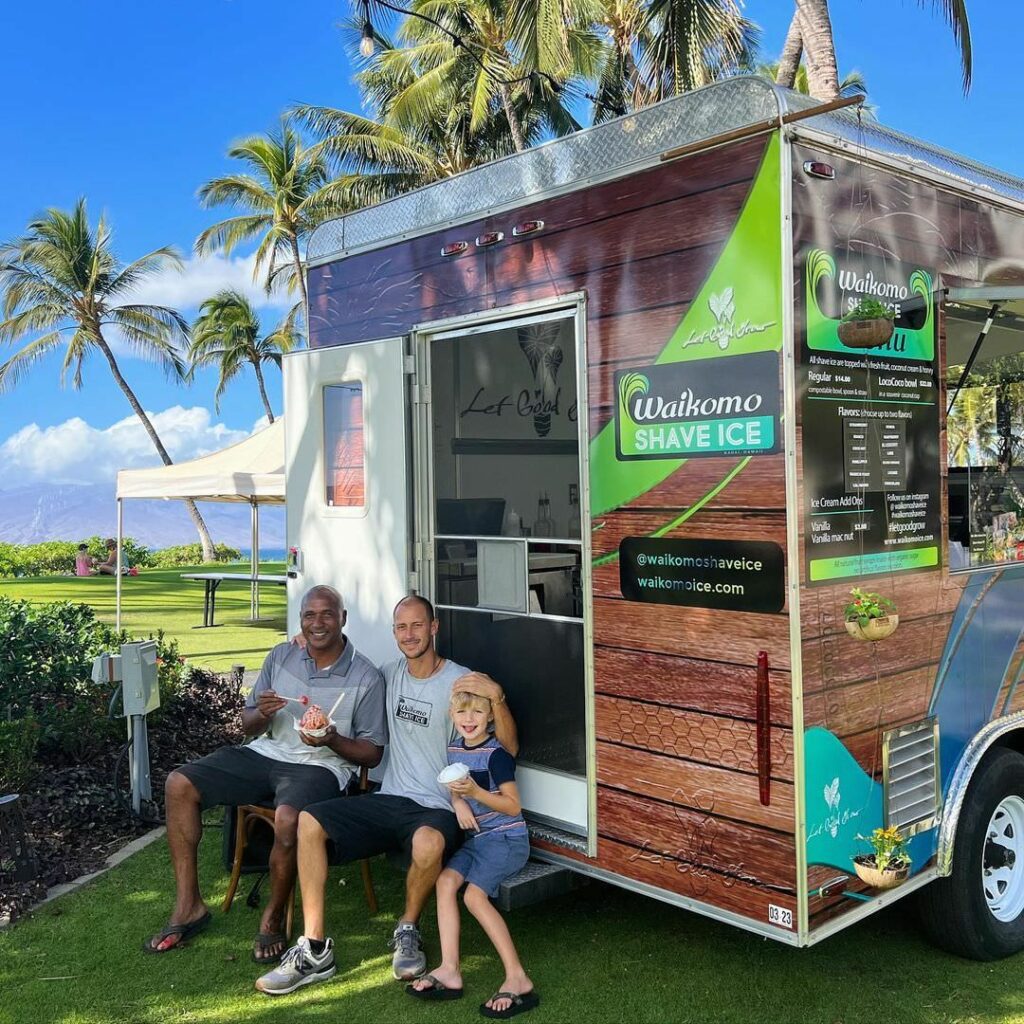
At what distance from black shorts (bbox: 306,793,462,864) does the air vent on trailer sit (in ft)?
4.53

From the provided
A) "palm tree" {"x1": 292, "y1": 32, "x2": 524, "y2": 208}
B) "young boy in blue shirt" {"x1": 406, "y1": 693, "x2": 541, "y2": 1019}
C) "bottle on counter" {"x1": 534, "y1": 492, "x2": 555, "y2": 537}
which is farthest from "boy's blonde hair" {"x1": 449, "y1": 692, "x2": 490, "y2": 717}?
"palm tree" {"x1": 292, "y1": 32, "x2": 524, "y2": 208}

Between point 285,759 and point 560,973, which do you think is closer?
point 560,973

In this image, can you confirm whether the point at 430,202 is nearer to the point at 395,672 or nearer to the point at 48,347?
the point at 395,672

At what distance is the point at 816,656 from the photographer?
2.80m

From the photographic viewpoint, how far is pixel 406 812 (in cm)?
352

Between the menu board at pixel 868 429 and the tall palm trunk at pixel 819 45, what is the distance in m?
4.76

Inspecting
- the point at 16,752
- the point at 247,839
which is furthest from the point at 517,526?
the point at 16,752

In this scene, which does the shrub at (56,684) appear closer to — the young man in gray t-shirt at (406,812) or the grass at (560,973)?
the grass at (560,973)

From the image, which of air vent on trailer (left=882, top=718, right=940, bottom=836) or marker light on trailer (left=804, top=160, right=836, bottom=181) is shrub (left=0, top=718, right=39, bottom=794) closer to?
air vent on trailer (left=882, top=718, right=940, bottom=836)

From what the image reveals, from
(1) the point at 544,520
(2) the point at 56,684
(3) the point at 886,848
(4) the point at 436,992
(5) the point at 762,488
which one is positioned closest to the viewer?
(5) the point at 762,488

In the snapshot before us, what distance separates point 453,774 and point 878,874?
51.0 inches

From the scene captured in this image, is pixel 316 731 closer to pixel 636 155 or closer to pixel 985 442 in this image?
pixel 636 155

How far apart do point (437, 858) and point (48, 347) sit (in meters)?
30.3

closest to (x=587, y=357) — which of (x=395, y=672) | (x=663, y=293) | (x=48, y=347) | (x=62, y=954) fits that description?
(x=663, y=293)
